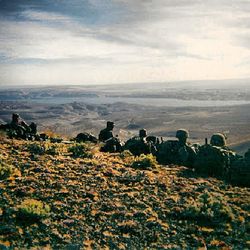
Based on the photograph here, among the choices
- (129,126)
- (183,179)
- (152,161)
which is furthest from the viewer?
(129,126)

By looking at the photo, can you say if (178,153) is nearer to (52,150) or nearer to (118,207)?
(52,150)

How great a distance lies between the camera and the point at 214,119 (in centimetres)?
16475

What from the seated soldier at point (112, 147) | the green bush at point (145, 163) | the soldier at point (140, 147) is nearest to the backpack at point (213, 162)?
the green bush at point (145, 163)

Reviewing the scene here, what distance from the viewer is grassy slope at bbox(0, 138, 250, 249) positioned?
536 inches

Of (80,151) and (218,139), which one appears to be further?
(218,139)

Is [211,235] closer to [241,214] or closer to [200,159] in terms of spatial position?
[241,214]

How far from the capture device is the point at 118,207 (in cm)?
1639

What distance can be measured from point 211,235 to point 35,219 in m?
7.10

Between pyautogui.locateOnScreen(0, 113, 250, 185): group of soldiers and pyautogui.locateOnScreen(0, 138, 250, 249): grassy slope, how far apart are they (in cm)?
159

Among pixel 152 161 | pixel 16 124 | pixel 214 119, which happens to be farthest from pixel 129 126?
pixel 152 161

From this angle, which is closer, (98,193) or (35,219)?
(35,219)

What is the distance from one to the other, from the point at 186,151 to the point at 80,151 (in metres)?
7.68

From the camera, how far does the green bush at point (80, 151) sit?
2549 cm

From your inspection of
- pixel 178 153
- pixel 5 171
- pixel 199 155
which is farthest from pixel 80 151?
pixel 199 155
